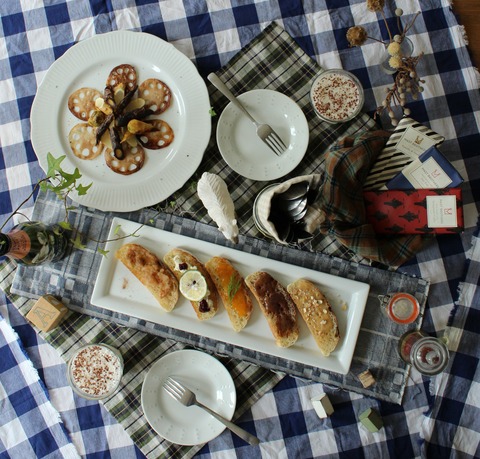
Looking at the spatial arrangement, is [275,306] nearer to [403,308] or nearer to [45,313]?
[403,308]

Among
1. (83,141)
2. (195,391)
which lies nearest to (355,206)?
(195,391)

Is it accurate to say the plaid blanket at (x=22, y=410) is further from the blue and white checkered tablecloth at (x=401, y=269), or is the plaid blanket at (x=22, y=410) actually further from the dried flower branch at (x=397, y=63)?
the dried flower branch at (x=397, y=63)

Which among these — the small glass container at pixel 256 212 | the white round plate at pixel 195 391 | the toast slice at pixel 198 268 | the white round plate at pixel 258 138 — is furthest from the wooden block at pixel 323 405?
the white round plate at pixel 258 138

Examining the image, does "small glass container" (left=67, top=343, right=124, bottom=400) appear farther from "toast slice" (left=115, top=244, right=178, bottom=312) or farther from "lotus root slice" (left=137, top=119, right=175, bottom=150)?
"lotus root slice" (left=137, top=119, right=175, bottom=150)

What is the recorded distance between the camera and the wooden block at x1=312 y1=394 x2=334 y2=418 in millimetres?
1608

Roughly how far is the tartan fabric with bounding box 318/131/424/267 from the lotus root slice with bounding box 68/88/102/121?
0.79m

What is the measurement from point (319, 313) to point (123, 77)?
100 centimetres

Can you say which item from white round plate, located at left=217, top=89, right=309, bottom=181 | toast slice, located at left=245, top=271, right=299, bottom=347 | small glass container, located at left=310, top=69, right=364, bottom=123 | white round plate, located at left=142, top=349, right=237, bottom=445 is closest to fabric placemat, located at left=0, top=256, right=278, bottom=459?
white round plate, located at left=142, top=349, right=237, bottom=445

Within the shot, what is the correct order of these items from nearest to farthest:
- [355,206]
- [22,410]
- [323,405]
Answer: [355,206] < [323,405] < [22,410]

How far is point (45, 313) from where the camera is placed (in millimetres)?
1601

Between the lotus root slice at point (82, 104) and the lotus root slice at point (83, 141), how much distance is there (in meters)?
0.03

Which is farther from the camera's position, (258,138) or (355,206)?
(258,138)

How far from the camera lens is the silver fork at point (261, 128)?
1574mm

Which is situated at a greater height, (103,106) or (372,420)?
(103,106)
